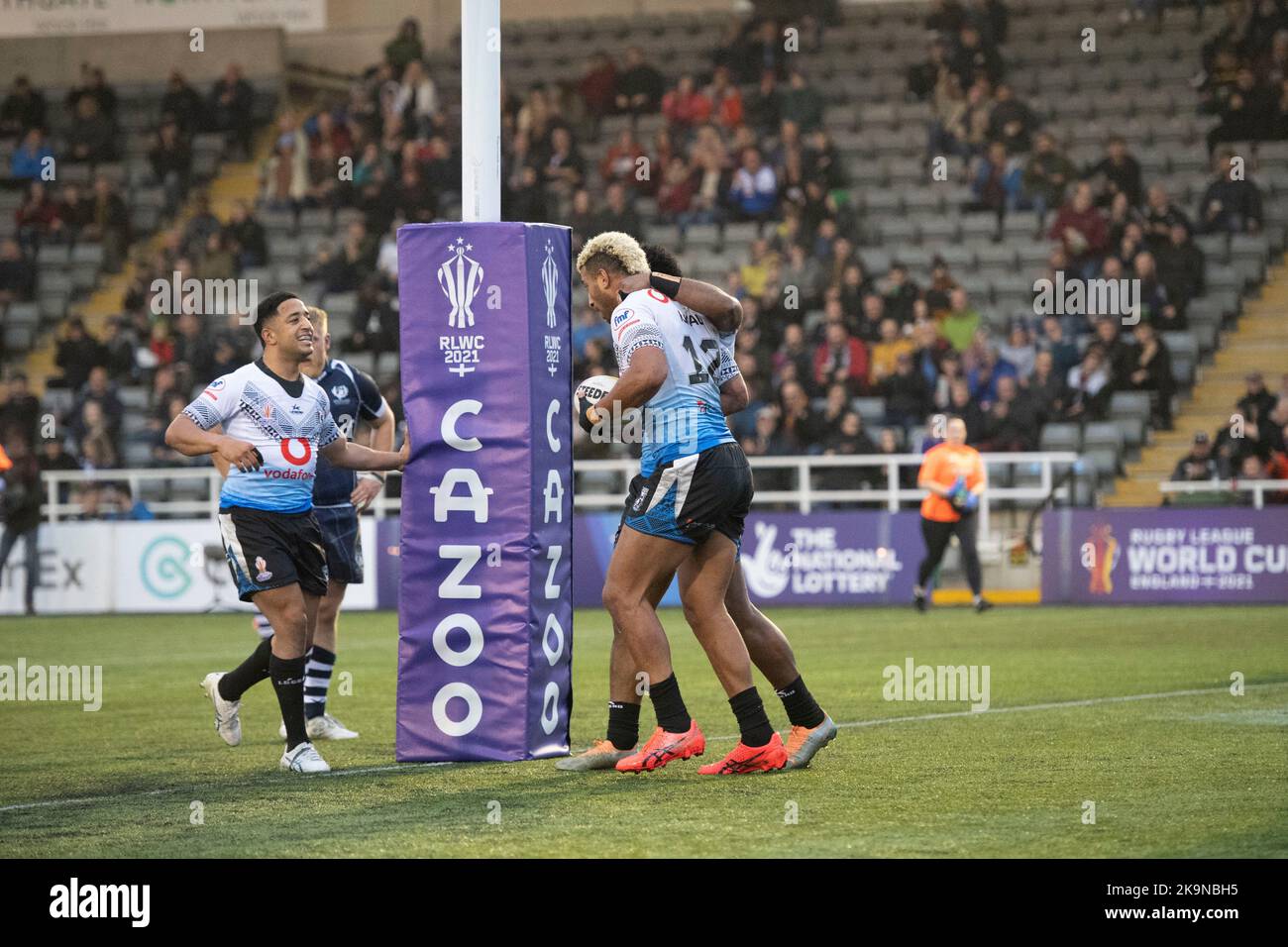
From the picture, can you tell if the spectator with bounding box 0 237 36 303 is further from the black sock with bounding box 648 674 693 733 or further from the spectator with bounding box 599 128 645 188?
the black sock with bounding box 648 674 693 733

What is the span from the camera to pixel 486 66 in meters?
9.06

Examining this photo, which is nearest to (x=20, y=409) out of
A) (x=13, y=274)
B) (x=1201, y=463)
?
(x=13, y=274)

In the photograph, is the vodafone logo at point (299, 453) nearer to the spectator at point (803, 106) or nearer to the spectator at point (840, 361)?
the spectator at point (840, 361)

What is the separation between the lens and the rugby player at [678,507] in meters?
8.44

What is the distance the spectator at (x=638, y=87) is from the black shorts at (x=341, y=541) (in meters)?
18.7

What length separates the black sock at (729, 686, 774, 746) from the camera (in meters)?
8.48

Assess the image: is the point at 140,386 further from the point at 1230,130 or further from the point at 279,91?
the point at 1230,130

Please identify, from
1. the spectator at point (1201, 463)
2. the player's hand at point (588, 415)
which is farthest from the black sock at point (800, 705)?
the spectator at point (1201, 463)

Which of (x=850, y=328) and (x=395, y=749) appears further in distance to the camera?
(x=850, y=328)

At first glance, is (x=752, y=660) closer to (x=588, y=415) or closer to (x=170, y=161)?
(x=588, y=415)

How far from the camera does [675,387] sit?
27.9 feet

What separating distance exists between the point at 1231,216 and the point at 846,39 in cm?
712

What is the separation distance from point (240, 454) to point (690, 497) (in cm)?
204
